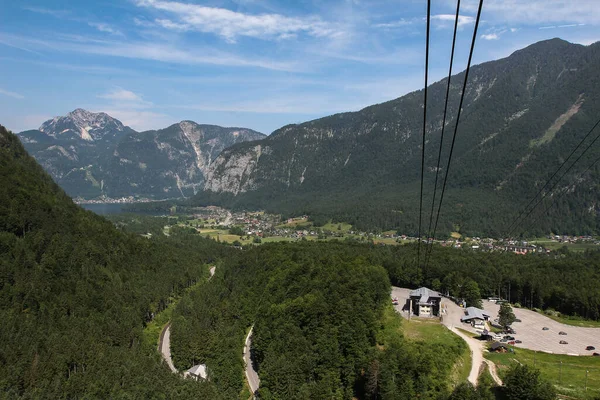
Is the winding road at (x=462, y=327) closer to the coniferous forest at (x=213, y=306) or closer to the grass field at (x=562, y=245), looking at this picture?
the coniferous forest at (x=213, y=306)

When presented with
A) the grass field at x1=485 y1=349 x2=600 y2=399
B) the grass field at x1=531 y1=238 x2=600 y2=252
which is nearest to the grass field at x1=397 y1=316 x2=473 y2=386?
the grass field at x1=485 y1=349 x2=600 y2=399

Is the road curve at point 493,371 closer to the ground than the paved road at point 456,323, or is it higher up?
higher up

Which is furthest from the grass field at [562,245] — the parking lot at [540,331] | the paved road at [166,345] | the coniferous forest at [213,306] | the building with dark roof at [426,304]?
the paved road at [166,345]

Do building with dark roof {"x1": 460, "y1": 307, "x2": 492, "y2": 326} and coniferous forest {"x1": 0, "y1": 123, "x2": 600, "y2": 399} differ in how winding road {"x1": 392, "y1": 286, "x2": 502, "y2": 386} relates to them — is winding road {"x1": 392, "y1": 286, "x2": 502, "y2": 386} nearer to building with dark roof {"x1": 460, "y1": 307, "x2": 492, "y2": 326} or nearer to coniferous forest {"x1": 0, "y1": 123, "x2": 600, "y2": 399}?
building with dark roof {"x1": 460, "y1": 307, "x2": 492, "y2": 326}

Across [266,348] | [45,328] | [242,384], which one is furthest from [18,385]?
[266,348]

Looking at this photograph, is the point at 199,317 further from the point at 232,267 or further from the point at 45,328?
the point at 232,267
